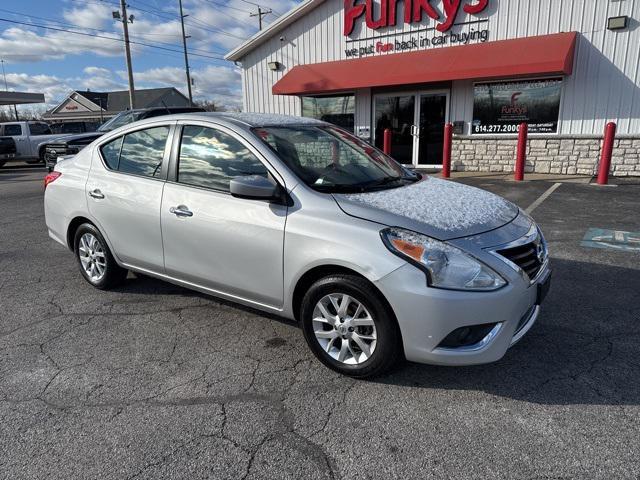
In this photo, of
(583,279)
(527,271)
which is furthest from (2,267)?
(583,279)

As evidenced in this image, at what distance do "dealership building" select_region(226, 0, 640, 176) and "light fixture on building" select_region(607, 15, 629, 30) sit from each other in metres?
0.03

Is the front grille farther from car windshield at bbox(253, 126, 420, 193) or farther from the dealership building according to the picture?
the dealership building

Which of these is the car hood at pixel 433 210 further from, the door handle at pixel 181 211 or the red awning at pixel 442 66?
the red awning at pixel 442 66

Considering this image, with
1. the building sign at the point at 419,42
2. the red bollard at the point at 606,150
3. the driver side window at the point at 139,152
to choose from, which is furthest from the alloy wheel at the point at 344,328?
the building sign at the point at 419,42

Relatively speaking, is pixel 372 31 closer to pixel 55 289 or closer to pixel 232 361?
pixel 55 289

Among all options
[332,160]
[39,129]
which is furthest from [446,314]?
[39,129]

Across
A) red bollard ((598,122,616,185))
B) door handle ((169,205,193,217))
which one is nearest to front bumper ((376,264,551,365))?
door handle ((169,205,193,217))

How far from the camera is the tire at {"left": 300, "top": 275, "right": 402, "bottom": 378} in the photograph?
2787mm

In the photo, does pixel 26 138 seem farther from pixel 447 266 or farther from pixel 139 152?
pixel 447 266

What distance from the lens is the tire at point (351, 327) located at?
279 centimetres

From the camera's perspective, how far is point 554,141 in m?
11.6

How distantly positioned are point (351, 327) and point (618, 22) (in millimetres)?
10971

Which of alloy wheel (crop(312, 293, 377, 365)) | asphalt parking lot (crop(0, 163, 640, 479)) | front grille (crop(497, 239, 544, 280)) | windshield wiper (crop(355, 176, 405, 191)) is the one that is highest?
windshield wiper (crop(355, 176, 405, 191))

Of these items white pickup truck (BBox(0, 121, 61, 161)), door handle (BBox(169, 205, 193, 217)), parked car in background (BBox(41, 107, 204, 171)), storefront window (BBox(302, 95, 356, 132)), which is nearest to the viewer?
door handle (BBox(169, 205, 193, 217))
